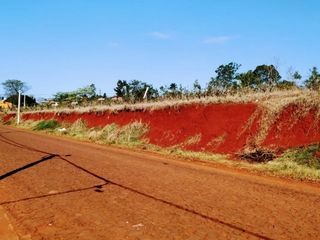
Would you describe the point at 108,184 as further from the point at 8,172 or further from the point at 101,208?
the point at 8,172

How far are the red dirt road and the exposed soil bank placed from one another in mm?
3691

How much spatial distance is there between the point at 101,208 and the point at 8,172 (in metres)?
5.09

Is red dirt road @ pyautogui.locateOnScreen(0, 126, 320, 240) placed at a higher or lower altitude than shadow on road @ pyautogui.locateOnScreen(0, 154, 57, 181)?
higher

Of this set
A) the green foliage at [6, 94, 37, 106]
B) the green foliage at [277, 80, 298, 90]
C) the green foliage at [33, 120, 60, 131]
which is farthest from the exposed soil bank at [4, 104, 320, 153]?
the green foliage at [6, 94, 37, 106]

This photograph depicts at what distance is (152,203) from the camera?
756 centimetres

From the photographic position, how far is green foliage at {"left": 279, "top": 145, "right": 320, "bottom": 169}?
11963 mm

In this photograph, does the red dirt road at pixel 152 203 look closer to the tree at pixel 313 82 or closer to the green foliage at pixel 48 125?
the tree at pixel 313 82

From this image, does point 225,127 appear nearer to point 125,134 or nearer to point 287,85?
point 287,85

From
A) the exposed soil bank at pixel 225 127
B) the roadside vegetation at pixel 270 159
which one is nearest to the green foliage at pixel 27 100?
the exposed soil bank at pixel 225 127

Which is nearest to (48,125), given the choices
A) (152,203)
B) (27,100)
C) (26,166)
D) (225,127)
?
(225,127)

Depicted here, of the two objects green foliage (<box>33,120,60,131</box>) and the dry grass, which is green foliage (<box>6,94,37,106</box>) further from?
the dry grass

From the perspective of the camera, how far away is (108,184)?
9.41m

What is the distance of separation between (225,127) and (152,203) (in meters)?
10.7

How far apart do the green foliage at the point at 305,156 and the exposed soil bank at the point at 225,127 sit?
625 mm
